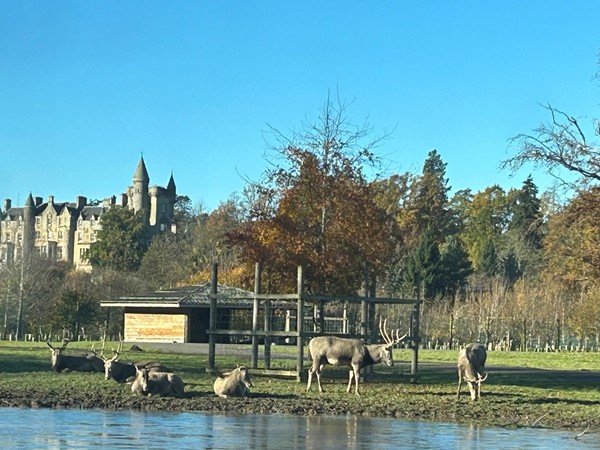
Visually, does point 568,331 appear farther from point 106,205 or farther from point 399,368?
point 106,205

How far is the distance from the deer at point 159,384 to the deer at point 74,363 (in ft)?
25.7

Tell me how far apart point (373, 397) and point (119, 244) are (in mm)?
95037

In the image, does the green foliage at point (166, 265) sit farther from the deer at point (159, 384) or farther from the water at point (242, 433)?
the water at point (242, 433)

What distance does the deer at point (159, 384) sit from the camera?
79.8 ft

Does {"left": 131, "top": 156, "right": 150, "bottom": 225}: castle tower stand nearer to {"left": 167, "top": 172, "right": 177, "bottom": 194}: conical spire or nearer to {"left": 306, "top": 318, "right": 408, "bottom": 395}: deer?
{"left": 167, "top": 172, "right": 177, "bottom": 194}: conical spire

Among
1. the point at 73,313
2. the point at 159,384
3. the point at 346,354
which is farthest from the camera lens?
the point at 73,313

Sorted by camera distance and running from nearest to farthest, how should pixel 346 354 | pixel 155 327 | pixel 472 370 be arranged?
pixel 472 370, pixel 346 354, pixel 155 327

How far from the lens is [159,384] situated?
79.9ft

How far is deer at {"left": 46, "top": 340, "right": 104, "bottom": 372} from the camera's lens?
31672mm

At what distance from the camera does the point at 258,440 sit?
56.8 feet

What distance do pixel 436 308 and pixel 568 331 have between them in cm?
993

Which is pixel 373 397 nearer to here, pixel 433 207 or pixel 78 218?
pixel 433 207

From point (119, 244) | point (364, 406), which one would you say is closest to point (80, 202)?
point (119, 244)

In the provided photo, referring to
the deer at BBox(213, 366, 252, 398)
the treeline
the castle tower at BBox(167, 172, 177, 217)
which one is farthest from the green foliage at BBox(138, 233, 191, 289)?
the deer at BBox(213, 366, 252, 398)
